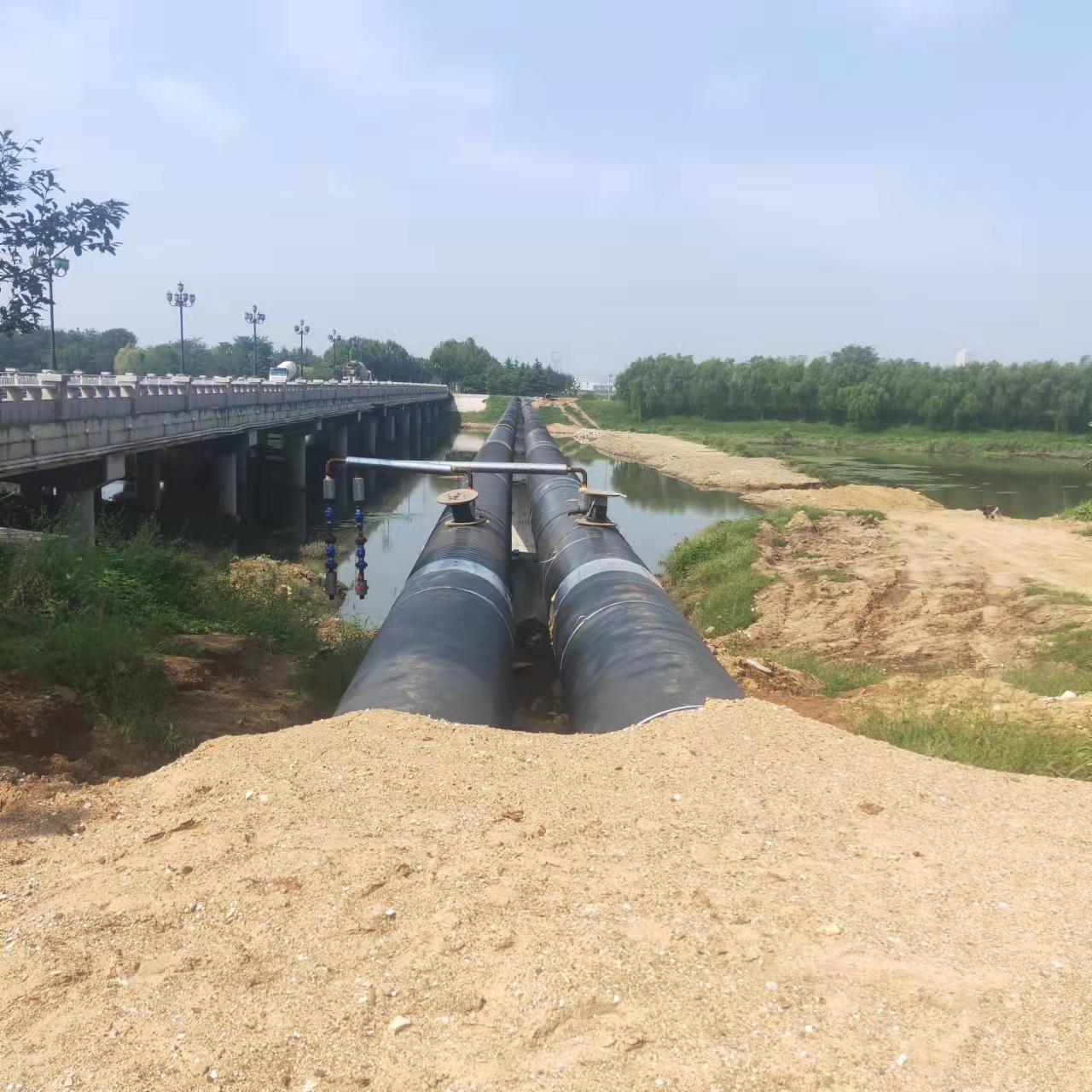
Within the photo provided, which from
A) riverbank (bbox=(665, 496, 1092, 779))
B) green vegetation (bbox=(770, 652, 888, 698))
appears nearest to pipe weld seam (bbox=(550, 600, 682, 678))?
riverbank (bbox=(665, 496, 1092, 779))

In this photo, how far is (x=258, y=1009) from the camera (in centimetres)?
387

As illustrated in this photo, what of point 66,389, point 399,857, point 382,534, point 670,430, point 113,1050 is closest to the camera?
point 113,1050

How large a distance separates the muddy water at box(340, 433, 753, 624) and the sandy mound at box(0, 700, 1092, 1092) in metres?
13.9

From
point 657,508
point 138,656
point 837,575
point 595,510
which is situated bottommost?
point 657,508

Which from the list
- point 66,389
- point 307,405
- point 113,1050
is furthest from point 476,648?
point 307,405

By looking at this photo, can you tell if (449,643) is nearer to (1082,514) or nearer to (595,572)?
(595,572)

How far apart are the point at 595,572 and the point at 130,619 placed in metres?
6.82

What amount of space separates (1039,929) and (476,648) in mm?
6178

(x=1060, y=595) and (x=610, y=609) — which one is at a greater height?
(x=610, y=609)

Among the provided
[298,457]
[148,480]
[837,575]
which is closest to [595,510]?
[837,575]

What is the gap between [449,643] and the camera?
938 cm

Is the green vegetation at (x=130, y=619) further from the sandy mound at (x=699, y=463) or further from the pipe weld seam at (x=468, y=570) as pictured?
the sandy mound at (x=699, y=463)

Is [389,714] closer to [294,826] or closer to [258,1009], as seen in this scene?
[294,826]

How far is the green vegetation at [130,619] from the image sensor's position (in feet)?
33.3
